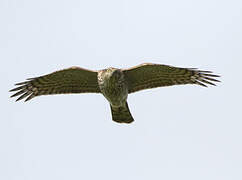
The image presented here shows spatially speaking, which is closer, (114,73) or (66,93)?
(114,73)

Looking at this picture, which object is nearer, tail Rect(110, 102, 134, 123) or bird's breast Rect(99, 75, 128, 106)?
bird's breast Rect(99, 75, 128, 106)

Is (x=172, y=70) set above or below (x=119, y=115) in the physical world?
above

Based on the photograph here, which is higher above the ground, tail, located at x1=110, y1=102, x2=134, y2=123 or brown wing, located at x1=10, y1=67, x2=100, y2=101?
brown wing, located at x1=10, y1=67, x2=100, y2=101

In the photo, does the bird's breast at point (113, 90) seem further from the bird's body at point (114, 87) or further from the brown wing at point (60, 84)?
the brown wing at point (60, 84)

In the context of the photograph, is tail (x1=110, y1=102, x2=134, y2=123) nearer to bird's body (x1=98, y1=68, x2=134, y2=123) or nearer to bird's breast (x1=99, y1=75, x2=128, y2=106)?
bird's body (x1=98, y1=68, x2=134, y2=123)

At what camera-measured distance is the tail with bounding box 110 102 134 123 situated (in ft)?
45.9

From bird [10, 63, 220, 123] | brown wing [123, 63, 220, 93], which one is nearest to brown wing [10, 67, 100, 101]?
bird [10, 63, 220, 123]

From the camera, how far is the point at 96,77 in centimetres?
1379

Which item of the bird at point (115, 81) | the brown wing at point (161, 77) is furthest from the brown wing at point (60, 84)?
the brown wing at point (161, 77)

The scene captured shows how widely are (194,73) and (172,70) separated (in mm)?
718

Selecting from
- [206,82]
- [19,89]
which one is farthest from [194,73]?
[19,89]

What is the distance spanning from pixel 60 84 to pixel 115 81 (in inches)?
71.6

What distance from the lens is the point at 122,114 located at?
46.3ft

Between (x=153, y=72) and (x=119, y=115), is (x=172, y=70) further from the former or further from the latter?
(x=119, y=115)
